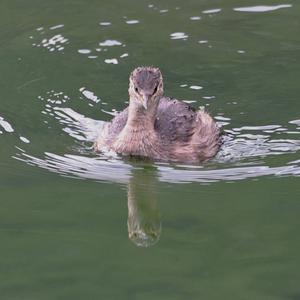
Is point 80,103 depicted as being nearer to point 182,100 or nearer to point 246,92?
point 182,100

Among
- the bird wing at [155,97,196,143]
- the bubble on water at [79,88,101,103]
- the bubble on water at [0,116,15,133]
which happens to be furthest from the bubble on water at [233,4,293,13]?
the bubble on water at [0,116,15,133]

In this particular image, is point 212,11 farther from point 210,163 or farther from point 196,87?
point 210,163

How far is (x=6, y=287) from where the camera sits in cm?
704

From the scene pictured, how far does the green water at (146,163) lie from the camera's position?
7.27 metres

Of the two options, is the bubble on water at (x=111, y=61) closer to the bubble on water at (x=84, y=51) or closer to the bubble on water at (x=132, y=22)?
the bubble on water at (x=84, y=51)

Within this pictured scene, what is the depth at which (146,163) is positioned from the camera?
1017cm

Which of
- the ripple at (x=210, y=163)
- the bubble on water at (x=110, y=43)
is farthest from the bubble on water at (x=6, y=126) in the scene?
the bubble on water at (x=110, y=43)

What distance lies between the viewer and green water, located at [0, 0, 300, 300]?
727 cm

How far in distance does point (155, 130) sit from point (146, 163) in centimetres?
57

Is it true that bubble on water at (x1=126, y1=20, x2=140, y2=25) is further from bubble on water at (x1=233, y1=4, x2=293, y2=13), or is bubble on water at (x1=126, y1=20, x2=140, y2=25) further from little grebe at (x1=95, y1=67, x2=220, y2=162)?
little grebe at (x1=95, y1=67, x2=220, y2=162)

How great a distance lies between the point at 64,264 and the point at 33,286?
45 centimetres

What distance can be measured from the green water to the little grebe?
0.80 ft

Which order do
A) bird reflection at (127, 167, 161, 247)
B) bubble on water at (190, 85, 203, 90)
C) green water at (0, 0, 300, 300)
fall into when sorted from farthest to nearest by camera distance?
bubble on water at (190, 85, 203, 90)
bird reflection at (127, 167, 161, 247)
green water at (0, 0, 300, 300)

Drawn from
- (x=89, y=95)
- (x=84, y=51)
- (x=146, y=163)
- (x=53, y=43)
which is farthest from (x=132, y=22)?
(x=146, y=163)
